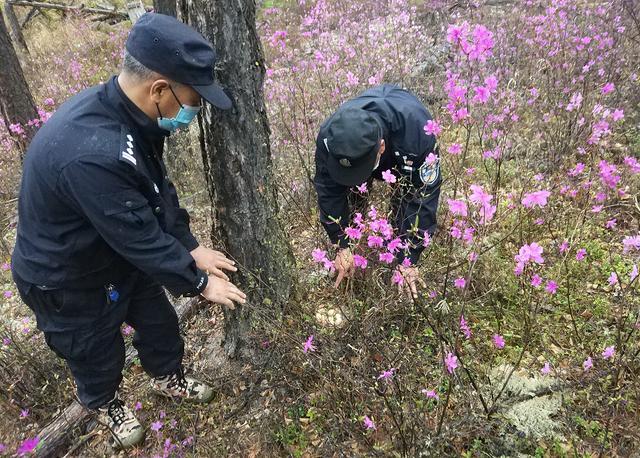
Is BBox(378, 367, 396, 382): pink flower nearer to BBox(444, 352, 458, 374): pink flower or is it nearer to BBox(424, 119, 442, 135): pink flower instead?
BBox(444, 352, 458, 374): pink flower

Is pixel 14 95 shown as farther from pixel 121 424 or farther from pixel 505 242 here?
pixel 505 242

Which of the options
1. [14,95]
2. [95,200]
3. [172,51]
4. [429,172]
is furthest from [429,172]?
[14,95]

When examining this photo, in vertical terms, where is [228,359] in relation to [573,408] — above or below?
below

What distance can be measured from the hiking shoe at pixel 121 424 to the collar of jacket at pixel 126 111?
1.69m

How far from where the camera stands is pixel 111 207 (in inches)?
64.4

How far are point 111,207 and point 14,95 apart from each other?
5411 millimetres

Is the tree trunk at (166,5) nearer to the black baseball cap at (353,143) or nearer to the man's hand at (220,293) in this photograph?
the black baseball cap at (353,143)

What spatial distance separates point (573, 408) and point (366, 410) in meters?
1.04

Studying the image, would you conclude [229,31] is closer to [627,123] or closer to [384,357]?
[384,357]

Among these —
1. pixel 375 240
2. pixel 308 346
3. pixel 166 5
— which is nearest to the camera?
pixel 375 240

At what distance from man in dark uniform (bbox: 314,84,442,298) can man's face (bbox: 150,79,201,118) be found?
2.56ft

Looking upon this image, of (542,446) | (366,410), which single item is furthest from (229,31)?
(542,446)

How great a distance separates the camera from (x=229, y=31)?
6.31ft

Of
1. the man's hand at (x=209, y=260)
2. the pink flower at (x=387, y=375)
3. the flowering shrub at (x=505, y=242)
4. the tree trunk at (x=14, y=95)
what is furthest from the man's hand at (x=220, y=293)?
the tree trunk at (x=14, y=95)
